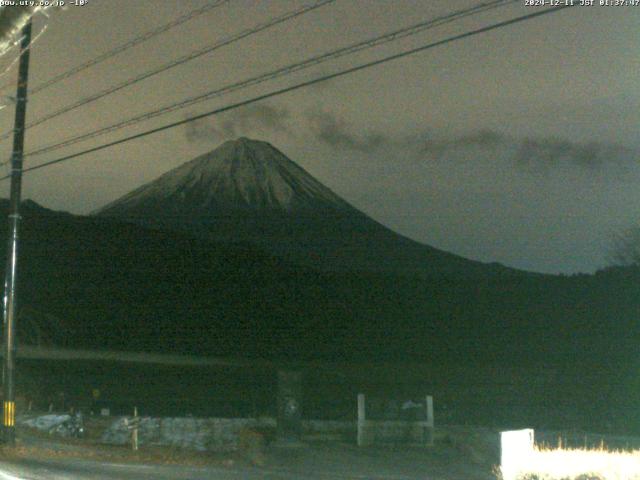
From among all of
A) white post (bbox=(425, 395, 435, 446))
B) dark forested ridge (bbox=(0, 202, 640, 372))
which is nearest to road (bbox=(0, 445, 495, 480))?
white post (bbox=(425, 395, 435, 446))

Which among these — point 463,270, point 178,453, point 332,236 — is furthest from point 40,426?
point 332,236

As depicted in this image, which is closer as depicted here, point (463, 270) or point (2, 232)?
point (2, 232)

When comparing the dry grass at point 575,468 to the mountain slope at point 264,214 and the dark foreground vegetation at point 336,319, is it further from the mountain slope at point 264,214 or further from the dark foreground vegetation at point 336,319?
the mountain slope at point 264,214

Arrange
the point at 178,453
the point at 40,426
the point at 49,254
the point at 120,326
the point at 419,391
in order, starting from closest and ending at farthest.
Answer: the point at 178,453 < the point at 40,426 < the point at 419,391 < the point at 120,326 < the point at 49,254

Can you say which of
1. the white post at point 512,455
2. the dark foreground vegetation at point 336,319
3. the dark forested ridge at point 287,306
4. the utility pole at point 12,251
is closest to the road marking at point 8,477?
the utility pole at point 12,251

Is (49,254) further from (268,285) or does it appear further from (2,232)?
(268,285)

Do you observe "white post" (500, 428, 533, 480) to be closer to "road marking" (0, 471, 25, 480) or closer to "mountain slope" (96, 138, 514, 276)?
"road marking" (0, 471, 25, 480)

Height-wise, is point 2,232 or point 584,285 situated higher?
point 2,232
